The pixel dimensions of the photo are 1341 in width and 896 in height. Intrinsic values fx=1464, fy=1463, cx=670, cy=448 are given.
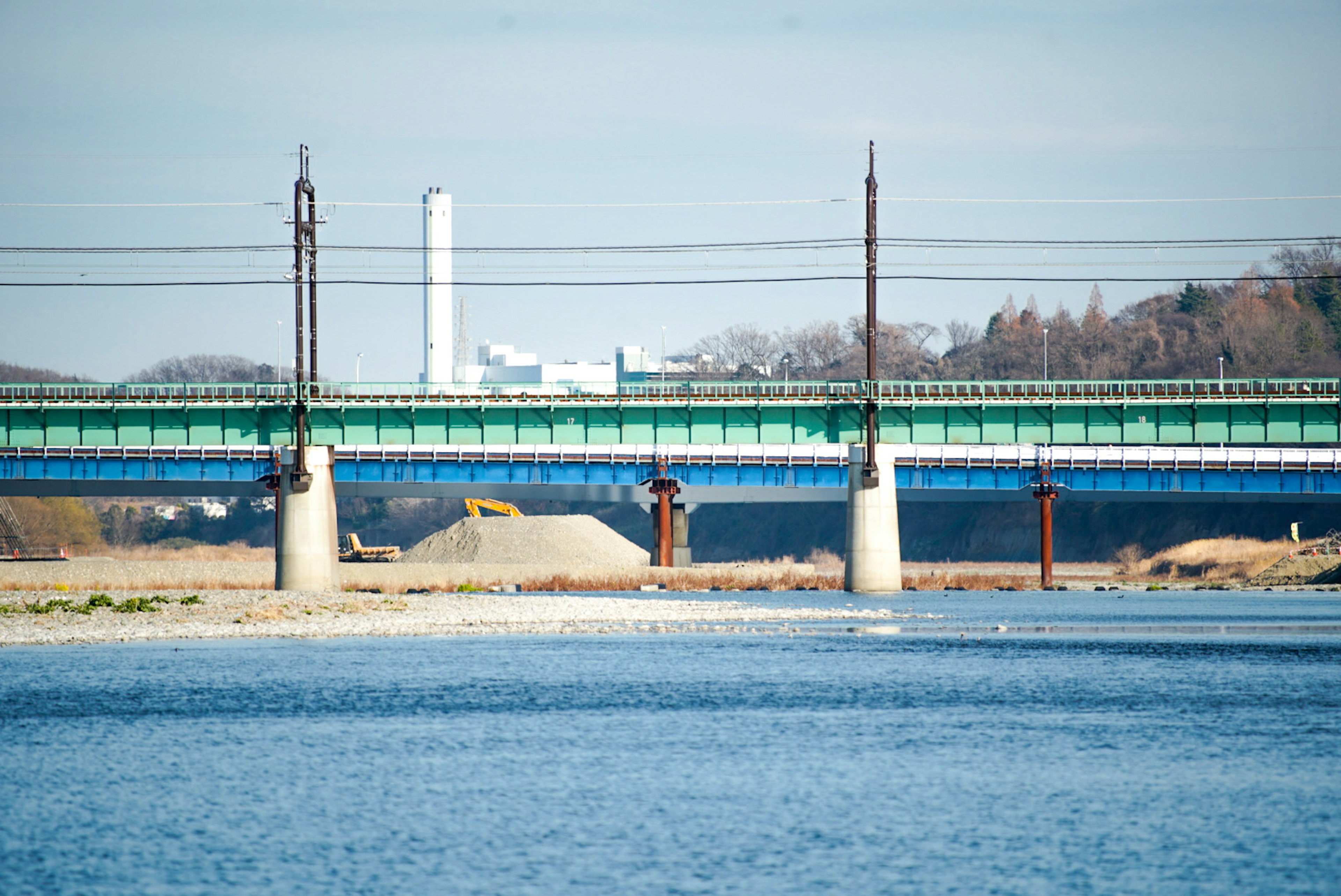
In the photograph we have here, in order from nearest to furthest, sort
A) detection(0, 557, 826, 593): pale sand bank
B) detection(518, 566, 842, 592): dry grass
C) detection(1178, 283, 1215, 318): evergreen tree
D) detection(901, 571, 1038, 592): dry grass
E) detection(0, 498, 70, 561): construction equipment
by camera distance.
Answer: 1. detection(0, 557, 826, 593): pale sand bank
2. detection(518, 566, 842, 592): dry grass
3. detection(901, 571, 1038, 592): dry grass
4. detection(0, 498, 70, 561): construction equipment
5. detection(1178, 283, 1215, 318): evergreen tree

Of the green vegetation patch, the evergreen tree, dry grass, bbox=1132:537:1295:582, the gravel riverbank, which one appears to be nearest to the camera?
the gravel riverbank

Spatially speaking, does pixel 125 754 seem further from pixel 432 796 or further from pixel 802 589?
pixel 802 589

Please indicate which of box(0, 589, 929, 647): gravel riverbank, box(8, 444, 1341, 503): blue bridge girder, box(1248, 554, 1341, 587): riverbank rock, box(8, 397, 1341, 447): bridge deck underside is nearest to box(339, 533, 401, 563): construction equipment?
box(8, 444, 1341, 503): blue bridge girder

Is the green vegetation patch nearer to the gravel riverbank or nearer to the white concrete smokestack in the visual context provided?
the gravel riverbank

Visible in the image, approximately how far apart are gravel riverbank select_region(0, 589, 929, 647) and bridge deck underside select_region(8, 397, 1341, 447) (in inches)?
380

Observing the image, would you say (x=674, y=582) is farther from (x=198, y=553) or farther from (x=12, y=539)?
(x=12, y=539)

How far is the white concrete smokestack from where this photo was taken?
169m

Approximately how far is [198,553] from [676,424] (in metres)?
80.0

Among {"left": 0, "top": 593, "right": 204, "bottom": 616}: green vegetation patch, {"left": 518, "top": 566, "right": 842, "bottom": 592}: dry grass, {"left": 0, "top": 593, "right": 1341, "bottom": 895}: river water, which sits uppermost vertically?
{"left": 0, "top": 593, "right": 1341, "bottom": 895}: river water

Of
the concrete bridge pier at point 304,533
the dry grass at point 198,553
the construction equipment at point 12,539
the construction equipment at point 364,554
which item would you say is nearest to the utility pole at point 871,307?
the concrete bridge pier at point 304,533

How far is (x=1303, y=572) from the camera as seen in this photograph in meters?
102

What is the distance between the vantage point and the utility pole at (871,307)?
73938 millimetres

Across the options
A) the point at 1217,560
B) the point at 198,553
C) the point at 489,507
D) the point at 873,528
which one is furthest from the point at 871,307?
the point at 198,553

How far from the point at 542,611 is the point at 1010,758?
41.5 meters
